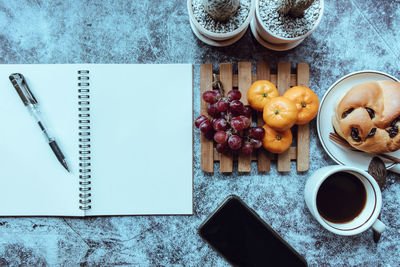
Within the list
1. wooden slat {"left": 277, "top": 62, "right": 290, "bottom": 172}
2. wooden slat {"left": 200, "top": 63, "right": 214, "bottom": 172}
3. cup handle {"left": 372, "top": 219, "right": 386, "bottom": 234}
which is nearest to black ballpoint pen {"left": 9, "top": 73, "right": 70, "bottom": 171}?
wooden slat {"left": 200, "top": 63, "right": 214, "bottom": 172}

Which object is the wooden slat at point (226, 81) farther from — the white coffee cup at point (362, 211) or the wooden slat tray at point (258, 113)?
the white coffee cup at point (362, 211)

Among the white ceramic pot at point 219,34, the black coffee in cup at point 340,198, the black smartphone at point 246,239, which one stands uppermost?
the white ceramic pot at point 219,34

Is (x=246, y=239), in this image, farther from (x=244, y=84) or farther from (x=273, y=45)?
(x=273, y=45)

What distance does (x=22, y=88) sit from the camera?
788mm

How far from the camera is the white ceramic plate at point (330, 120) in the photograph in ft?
2.45

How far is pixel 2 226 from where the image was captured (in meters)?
0.82

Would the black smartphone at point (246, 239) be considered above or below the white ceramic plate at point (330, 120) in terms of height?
below

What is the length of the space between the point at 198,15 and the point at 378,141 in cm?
55

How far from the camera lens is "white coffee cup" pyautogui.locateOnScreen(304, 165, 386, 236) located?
2.25ft

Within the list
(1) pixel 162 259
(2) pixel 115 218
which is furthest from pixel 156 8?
(1) pixel 162 259

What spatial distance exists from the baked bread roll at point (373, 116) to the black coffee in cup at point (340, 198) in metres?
0.11

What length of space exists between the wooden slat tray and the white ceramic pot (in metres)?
0.07

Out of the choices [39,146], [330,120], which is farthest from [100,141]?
[330,120]

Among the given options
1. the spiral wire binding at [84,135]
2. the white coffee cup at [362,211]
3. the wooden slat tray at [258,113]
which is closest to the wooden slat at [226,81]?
the wooden slat tray at [258,113]
